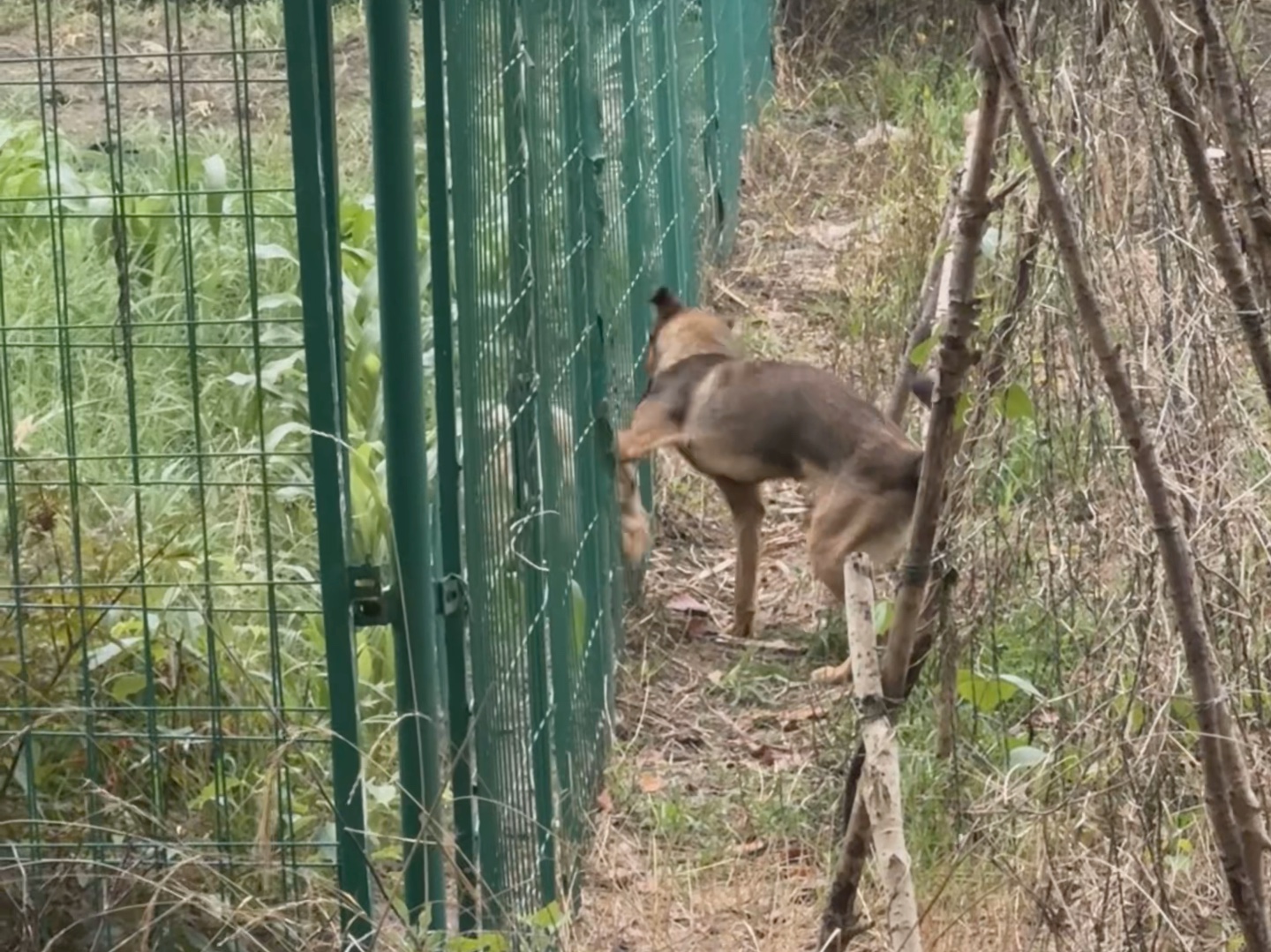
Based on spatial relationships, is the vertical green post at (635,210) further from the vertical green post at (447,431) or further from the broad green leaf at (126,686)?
the vertical green post at (447,431)

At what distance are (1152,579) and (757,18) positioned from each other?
9.98 meters

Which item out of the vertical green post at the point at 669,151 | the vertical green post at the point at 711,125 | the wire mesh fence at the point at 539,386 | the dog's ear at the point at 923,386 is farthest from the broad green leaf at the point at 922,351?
the vertical green post at the point at 711,125

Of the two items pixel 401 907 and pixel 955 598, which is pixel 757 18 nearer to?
pixel 955 598

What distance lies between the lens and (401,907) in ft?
12.1

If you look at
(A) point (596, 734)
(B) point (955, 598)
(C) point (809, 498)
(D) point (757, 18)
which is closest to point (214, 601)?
→ (A) point (596, 734)

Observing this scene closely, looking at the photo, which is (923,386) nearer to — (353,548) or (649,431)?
(649,431)

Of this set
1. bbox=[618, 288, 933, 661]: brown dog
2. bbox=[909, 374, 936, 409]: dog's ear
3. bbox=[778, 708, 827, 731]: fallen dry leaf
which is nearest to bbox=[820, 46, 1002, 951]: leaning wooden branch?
bbox=[909, 374, 936, 409]: dog's ear

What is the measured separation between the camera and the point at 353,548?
3.63 metres

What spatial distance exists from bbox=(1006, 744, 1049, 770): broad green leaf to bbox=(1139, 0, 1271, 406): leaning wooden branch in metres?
0.98

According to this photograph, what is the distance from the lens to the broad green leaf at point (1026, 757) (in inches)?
149

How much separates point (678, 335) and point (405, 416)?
3.38m

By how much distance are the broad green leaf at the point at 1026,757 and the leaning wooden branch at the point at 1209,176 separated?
38.6 inches

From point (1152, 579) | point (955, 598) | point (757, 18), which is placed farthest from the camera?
point (757, 18)

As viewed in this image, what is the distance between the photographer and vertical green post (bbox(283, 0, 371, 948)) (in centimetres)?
338
